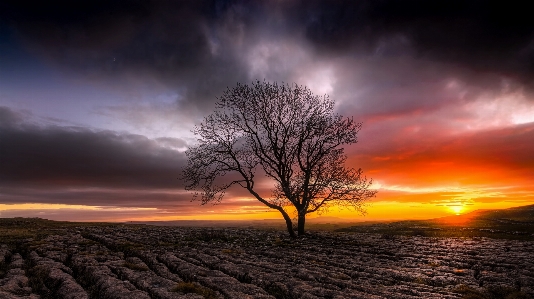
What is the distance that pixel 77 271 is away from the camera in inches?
715

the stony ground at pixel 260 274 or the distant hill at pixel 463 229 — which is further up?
the stony ground at pixel 260 274

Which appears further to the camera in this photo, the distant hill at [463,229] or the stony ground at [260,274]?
the distant hill at [463,229]

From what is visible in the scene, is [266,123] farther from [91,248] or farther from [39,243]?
[39,243]

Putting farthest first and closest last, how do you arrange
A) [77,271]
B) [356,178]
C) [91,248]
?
[356,178] < [91,248] < [77,271]

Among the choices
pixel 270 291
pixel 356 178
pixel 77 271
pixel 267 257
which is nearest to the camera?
pixel 270 291

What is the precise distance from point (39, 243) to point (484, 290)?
32232 mm

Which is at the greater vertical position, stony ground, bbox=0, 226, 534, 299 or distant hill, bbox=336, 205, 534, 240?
stony ground, bbox=0, 226, 534, 299

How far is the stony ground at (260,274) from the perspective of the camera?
14188 mm

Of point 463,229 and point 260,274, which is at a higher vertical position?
point 260,274

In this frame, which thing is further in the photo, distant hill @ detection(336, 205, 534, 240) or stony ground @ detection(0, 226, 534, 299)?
distant hill @ detection(336, 205, 534, 240)

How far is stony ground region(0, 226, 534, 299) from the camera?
46.5 feet

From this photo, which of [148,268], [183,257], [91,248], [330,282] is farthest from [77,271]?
[330,282]

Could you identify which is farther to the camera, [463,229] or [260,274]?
[463,229]

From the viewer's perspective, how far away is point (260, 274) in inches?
672
